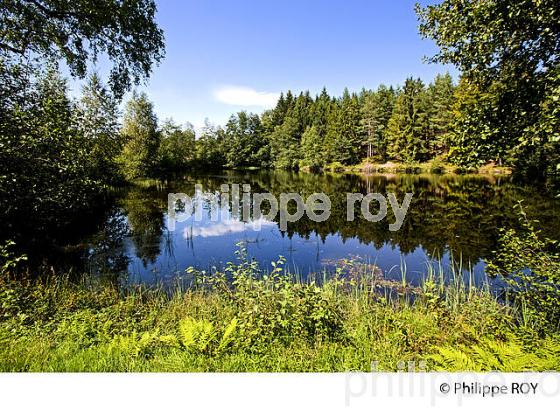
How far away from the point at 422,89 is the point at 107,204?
59434 millimetres

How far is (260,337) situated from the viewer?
14.4ft

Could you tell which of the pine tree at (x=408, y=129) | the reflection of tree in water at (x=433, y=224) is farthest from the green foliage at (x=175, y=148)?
the pine tree at (x=408, y=129)

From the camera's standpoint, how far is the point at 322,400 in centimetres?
281

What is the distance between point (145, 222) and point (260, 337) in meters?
16.0

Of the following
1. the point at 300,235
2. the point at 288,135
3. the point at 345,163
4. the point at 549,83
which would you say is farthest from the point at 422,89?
the point at 549,83

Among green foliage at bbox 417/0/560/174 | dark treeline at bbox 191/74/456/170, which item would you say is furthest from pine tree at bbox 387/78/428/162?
green foliage at bbox 417/0/560/174

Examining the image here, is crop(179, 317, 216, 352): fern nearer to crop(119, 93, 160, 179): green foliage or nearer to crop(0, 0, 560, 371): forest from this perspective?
crop(0, 0, 560, 371): forest

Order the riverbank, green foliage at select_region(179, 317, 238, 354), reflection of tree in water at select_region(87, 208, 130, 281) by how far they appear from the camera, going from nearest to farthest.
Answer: green foliage at select_region(179, 317, 238, 354)
reflection of tree in water at select_region(87, 208, 130, 281)
the riverbank

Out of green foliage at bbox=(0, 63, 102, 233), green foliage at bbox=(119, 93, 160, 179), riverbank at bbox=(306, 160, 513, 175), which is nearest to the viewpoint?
green foliage at bbox=(0, 63, 102, 233)

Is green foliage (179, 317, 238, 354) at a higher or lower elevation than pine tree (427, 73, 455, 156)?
lower

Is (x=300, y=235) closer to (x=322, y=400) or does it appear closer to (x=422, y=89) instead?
(x=322, y=400)

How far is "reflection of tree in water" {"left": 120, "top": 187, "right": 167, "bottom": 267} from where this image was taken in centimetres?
1268

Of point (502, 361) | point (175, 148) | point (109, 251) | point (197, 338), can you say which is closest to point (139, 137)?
point (175, 148)

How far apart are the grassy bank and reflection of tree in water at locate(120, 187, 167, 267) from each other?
592 cm
